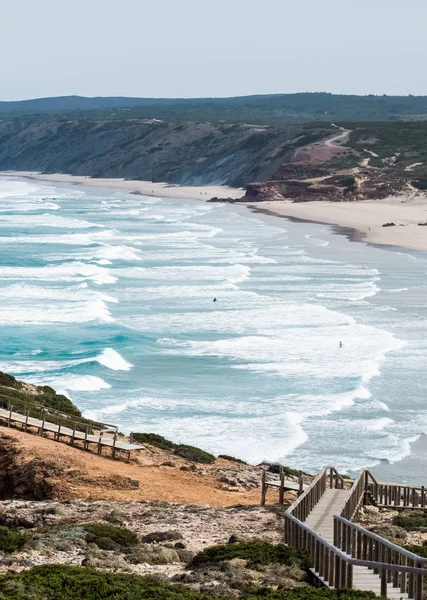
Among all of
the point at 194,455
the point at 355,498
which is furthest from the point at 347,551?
the point at 194,455

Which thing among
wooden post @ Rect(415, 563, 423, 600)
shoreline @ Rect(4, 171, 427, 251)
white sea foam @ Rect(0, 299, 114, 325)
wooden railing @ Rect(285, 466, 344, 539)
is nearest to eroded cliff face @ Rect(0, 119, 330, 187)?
shoreline @ Rect(4, 171, 427, 251)

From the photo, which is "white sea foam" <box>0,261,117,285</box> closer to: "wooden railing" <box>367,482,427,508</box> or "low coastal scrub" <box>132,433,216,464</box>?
"low coastal scrub" <box>132,433,216,464</box>

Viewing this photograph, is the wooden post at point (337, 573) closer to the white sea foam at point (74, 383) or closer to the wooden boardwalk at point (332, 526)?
the wooden boardwalk at point (332, 526)

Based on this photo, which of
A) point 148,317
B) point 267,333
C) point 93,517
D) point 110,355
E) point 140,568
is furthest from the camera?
point 148,317

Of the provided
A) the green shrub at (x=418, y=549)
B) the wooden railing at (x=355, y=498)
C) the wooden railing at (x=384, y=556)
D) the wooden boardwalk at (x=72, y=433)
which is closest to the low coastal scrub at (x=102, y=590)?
the wooden railing at (x=384, y=556)

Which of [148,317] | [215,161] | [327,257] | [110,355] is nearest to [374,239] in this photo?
[327,257]

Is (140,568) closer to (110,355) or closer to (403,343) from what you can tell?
(110,355)

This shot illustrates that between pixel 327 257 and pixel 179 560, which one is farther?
pixel 327 257
